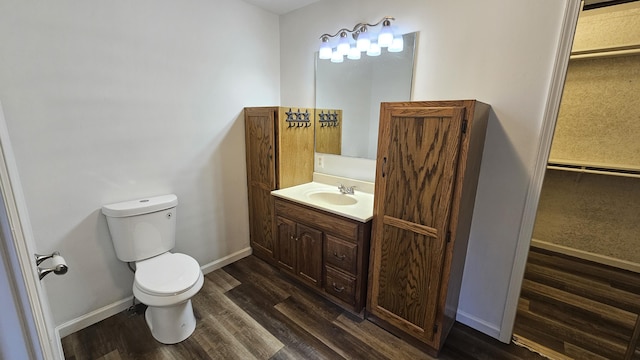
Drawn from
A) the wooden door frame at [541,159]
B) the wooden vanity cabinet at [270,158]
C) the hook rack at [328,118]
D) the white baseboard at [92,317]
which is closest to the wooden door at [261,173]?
the wooden vanity cabinet at [270,158]

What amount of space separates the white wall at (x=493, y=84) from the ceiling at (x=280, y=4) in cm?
62

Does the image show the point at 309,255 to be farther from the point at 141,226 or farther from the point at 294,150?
the point at 141,226

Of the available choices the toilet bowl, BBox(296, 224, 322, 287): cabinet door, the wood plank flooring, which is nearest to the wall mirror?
BBox(296, 224, 322, 287): cabinet door

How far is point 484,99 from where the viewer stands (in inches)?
66.6

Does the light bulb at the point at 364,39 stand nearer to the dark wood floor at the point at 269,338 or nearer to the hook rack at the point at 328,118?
the hook rack at the point at 328,118

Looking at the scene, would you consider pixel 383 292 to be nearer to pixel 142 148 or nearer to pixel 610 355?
pixel 610 355

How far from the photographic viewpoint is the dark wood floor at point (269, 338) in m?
1.69

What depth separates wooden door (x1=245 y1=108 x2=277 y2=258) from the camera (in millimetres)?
2377

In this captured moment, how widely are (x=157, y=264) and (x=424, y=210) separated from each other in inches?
71.1

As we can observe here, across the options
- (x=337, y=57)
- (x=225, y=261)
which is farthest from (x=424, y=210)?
(x=225, y=261)

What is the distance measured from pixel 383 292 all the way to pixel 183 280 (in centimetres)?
130

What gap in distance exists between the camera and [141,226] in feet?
6.13

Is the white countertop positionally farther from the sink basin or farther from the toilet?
the toilet

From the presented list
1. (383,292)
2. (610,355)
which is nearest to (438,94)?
(383,292)
